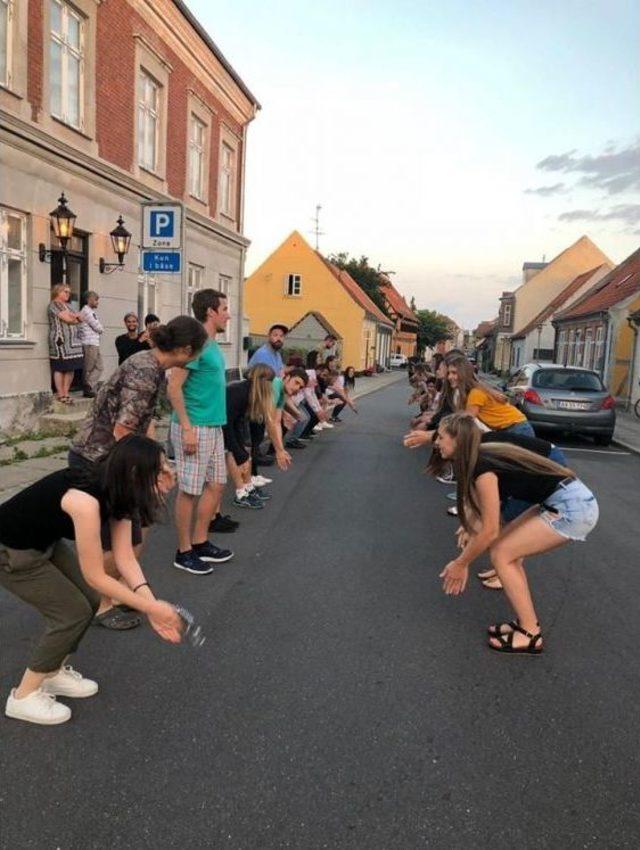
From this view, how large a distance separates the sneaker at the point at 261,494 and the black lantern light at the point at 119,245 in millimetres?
7169

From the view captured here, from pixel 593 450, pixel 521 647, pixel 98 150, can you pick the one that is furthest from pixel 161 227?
pixel 593 450

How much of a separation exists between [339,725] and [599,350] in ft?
102

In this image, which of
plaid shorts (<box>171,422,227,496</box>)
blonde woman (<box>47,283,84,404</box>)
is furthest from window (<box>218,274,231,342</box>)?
plaid shorts (<box>171,422,227,496</box>)

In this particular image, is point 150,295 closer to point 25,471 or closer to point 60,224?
point 60,224

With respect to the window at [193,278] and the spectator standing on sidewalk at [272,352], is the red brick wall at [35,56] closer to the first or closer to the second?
the spectator standing on sidewalk at [272,352]

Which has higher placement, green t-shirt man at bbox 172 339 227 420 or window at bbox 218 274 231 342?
window at bbox 218 274 231 342

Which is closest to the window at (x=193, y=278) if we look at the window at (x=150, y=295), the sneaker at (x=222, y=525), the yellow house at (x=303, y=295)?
the window at (x=150, y=295)

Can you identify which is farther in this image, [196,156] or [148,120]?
[196,156]

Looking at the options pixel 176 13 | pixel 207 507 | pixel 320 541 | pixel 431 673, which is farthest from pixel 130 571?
pixel 176 13

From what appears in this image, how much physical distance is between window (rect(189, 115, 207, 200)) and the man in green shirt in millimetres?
14754

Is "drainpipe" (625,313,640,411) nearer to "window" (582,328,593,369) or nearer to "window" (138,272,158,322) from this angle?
"window" (582,328,593,369)

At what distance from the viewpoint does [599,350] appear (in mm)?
31297

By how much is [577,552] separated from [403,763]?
3894 millimetres

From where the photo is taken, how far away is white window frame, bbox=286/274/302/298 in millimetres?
49250
